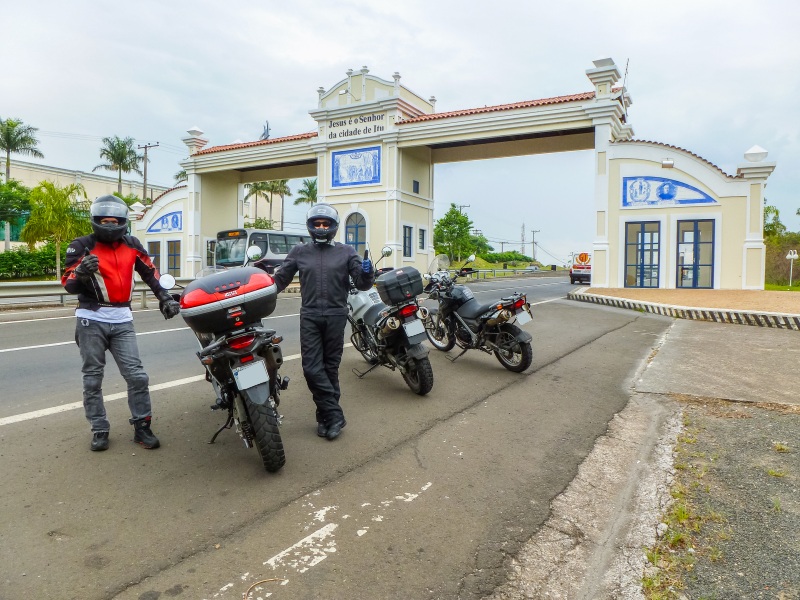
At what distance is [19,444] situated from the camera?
4137mm

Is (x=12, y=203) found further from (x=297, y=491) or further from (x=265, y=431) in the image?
(x=297, y=491)

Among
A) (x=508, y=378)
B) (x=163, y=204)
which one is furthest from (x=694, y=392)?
(x=163, y=204)

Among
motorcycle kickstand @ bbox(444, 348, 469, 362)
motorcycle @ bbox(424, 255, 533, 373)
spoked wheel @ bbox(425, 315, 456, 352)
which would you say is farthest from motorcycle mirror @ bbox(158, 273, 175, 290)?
spoked wheel @ bbox(425, 315, 456, 352)

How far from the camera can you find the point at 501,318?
6656 millimetres

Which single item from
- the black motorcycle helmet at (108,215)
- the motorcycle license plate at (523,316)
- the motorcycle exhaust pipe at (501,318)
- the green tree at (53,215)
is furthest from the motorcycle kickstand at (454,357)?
the green tree at (53,215)

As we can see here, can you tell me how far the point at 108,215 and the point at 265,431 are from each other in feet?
6.28

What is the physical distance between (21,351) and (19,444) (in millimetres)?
4453

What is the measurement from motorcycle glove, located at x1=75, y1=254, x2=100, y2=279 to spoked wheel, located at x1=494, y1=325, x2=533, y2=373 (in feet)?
14.8

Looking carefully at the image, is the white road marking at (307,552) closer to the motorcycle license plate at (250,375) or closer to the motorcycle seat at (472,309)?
the motorcycle license plate at (250,375)

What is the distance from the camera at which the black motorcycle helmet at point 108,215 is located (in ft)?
13.0

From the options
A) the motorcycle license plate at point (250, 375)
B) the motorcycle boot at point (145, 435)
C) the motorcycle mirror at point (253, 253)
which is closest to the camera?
the motorcycle license plate at point (250, 375)

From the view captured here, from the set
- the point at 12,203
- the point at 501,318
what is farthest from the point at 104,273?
the point at 12,203

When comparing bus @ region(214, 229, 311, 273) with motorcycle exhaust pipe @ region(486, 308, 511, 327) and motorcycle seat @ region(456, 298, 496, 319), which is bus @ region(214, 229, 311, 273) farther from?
motorcycle exhaust pipe @ region(486, 308, 511, 327)

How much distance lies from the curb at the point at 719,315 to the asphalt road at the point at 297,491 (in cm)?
689
